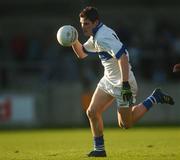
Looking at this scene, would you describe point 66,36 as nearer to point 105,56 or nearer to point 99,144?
point 105,56

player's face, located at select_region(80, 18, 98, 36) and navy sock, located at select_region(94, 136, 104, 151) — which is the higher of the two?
player's face, located at select_region(80, 18, 98, 36)

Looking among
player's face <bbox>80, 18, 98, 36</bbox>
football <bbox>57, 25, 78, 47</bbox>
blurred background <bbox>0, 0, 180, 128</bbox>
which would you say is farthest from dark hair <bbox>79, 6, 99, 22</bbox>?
blurred background <bbox>0, 0, 180, 128</bbox>

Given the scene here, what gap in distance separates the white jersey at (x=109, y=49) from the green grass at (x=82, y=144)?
1359 mm

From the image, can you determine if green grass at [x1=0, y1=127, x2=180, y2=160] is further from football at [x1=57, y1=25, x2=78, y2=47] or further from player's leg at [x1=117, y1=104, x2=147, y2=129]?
football at [x1=57, y1=25, x2=78, y2=47]

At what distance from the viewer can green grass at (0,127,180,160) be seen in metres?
15.1

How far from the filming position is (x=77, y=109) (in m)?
29.0

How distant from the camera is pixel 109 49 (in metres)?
14.6

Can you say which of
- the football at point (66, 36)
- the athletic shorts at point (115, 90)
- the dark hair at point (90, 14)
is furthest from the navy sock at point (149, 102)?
the dark hair at point (90, 14)

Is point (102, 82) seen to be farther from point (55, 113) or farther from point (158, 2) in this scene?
point (158, 2)

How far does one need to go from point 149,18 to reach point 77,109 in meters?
6.28

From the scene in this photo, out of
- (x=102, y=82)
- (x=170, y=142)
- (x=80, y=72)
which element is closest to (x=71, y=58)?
(x=80, y=72)

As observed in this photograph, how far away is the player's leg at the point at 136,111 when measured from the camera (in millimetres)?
15039

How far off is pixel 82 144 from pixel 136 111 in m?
3.81

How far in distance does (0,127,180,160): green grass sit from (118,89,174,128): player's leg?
572 millimetres
